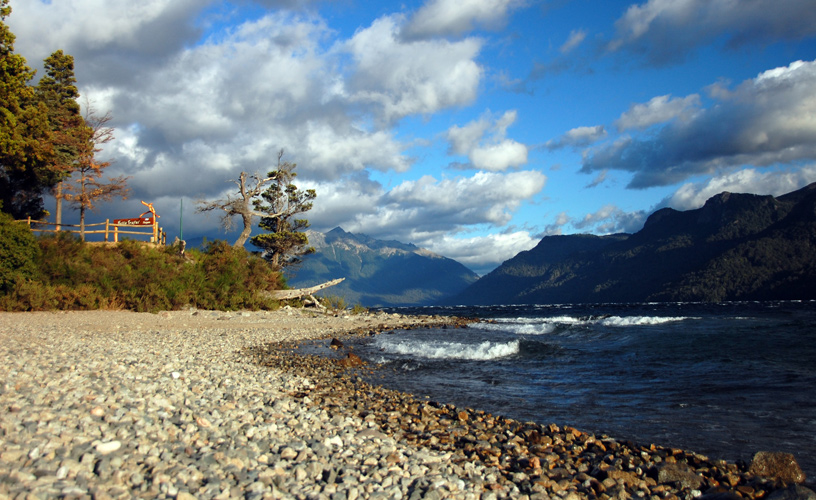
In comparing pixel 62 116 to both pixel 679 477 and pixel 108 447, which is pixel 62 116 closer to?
pixel 108 447

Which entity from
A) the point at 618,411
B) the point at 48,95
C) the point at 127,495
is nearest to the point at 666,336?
the point at 618,411

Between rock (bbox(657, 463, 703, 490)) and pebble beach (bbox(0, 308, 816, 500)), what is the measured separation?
0.05 feet

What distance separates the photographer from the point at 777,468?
5527 mm

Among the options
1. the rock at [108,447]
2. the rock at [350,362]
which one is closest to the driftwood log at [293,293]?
the rock at [350,362]

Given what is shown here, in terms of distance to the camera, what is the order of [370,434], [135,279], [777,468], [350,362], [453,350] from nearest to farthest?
[777,468], [370,434], [350,362], [453,350], [135,279]

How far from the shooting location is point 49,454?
14.0 feet

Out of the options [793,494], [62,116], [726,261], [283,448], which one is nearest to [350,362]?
[283,448]

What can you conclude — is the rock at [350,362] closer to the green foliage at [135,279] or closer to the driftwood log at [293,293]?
the green foliage at [135,279]

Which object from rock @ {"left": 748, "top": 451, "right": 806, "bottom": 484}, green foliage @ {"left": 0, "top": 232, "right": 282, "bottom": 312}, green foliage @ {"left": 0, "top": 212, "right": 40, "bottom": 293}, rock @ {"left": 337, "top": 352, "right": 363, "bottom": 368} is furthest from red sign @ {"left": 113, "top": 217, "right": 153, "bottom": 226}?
rock @ {"left": 748, "top": 451, "right": 806, "bottom": 484}

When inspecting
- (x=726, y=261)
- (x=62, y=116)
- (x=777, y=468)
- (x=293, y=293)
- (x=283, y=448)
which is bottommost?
(x=777, y=468)

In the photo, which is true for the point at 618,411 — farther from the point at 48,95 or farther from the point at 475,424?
the point at 48,95

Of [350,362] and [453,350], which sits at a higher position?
[350,362]

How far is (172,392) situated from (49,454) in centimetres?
308

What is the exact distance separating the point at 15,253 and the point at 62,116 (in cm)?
2046
